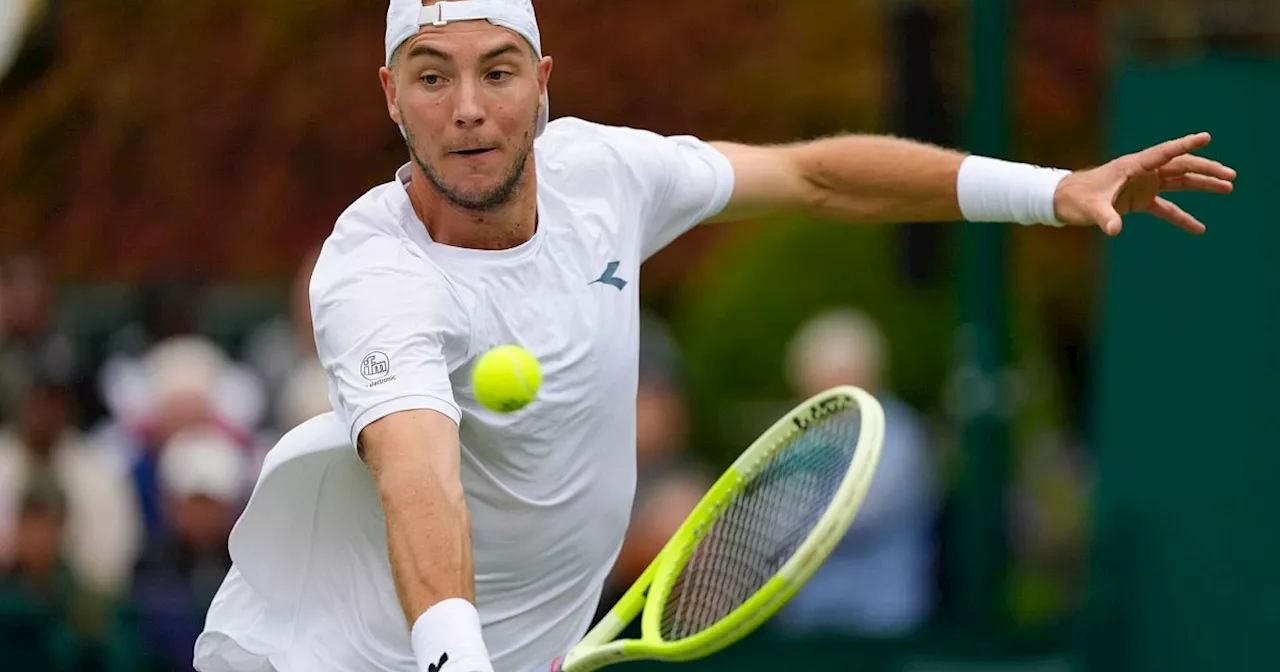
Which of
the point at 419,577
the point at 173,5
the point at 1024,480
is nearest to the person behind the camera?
the point at 419,577

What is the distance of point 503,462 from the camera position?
578cm

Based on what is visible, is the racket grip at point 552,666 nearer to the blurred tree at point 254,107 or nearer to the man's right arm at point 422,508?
the man's right arm at point 422,508

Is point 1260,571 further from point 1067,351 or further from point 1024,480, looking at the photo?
point 1067,351

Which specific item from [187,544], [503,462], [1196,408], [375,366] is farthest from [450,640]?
[1196,408]

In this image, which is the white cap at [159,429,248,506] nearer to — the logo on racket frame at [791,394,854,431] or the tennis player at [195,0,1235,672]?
the tennis player at [195,0,1235,672]

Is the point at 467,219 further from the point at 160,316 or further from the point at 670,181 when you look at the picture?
the point at 160,316

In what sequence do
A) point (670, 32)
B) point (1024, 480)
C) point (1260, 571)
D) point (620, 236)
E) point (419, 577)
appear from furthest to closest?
point (1024, 480)
point (670, 32)
point (1260, 571)
point (620, 236)
point (419, 577)

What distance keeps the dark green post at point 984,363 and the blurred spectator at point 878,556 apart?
0.23m

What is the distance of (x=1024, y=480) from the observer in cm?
1661

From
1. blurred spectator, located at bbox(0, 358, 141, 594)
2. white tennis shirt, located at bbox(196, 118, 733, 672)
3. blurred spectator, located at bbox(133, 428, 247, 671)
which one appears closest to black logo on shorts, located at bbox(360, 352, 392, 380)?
white tennis shirt, located at bbox(196, 118, 733, 672)

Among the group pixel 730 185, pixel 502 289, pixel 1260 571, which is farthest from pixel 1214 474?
pixel 502 289

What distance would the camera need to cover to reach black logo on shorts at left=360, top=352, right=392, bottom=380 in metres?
5.23

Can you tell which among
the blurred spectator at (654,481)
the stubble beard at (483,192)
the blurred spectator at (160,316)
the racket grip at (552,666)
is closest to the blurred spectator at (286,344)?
the blurred spectator at (160,316)

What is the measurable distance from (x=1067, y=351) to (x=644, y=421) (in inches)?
352
